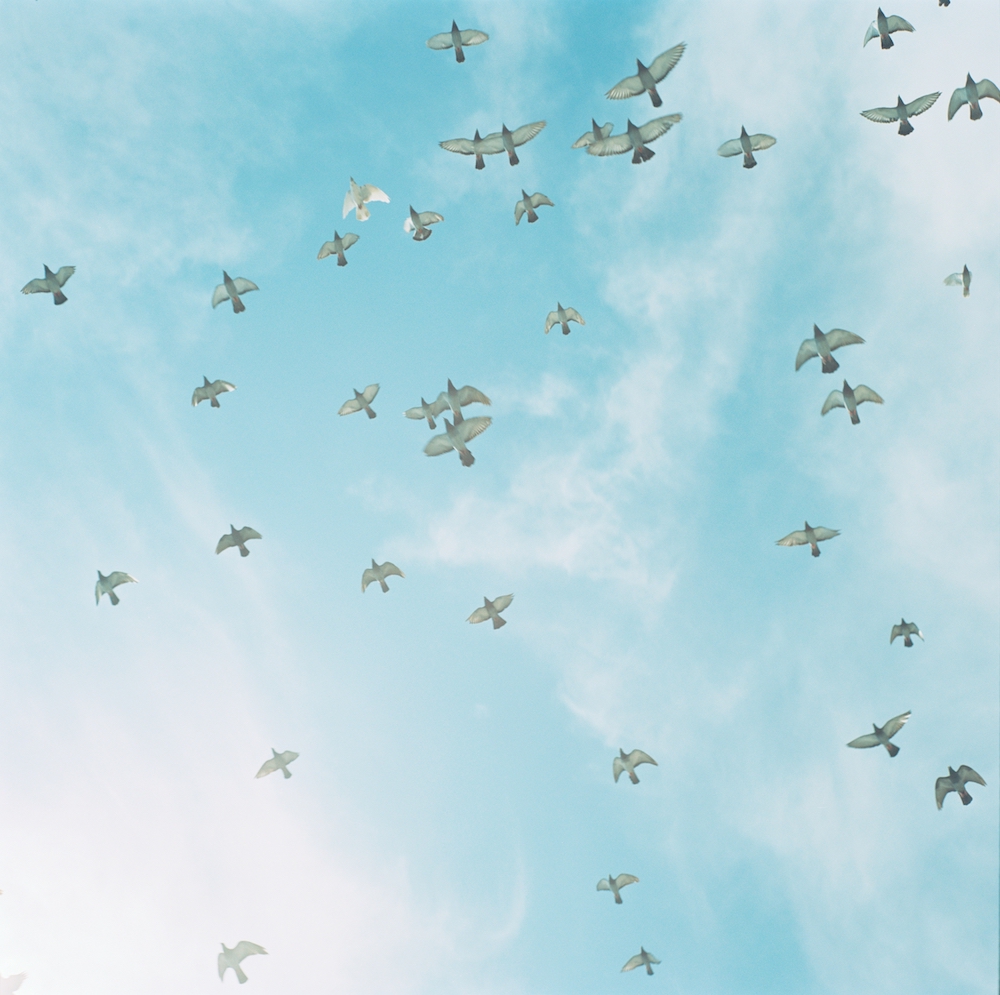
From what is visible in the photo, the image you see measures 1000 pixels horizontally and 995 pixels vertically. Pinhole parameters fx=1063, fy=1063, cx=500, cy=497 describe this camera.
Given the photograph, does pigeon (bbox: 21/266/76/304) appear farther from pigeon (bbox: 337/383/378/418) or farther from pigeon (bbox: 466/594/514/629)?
pigeon (bbox: 466/594/514/629)

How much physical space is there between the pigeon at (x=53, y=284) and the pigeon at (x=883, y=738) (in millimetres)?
33304

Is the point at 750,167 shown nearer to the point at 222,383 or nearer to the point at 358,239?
the point at 358,239

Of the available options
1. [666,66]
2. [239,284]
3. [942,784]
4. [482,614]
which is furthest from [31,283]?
[942,784]

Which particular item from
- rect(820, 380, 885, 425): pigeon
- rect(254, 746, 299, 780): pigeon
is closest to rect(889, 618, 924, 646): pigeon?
rect(820, 380, 885, 425): pigeon

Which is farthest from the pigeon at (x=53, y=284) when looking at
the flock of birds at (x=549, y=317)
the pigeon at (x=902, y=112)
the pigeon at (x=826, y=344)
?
the pigeon at (x=902, y=112)

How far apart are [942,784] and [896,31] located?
26.2 meters

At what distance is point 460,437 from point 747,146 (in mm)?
14241

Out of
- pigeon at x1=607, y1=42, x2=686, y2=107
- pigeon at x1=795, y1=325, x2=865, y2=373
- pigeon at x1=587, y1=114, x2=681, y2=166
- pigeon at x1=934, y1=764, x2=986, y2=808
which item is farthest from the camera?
pigeon at x1=934, y1=764, x2=986, y2=808

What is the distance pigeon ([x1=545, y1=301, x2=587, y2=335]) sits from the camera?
137 ft

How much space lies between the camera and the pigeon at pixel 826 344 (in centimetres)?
3666

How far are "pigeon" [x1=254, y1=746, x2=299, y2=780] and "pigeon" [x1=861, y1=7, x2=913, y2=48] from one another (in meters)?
33.3

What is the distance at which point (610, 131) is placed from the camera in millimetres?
36531

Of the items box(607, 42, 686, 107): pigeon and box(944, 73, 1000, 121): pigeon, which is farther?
box(944, 73, 1000, 121): pigeon

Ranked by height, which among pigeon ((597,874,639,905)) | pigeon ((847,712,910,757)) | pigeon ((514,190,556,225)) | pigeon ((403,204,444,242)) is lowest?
pigeon ((597,874,639,905))
